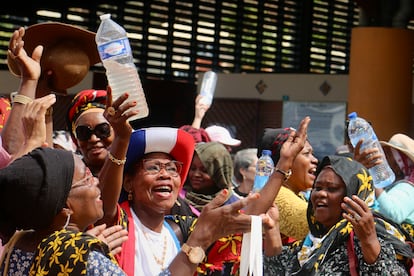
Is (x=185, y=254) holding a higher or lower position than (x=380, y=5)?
lower

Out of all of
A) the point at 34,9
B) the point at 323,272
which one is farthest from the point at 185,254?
the point at 34,9

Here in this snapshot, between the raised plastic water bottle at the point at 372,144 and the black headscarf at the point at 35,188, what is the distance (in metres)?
2.64

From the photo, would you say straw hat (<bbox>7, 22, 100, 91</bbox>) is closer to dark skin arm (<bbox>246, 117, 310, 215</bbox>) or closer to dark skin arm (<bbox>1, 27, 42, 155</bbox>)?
dark skin arm (<bbox>1, 27, 42, 155</bbox>)

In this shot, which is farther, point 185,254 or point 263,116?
point 263,116

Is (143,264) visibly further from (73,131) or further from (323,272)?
(73,131)

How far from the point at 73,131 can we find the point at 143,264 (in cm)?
152

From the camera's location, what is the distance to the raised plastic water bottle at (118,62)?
5.01m

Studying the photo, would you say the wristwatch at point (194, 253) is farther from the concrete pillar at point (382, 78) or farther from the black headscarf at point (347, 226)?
the concrete pillar at point (382, 78)

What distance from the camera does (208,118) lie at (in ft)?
52.3

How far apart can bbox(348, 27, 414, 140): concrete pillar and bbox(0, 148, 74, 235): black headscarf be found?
1039cm

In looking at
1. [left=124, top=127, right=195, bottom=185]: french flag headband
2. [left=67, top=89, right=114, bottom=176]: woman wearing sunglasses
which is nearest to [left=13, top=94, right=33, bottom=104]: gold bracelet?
[left=124, top=127, right=195, bottom=185]: french flag headband

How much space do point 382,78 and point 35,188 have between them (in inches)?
425

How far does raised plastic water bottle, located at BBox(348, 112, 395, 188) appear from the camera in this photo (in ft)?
20.0

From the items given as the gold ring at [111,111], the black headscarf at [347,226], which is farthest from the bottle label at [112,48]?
the black headscarf at [347,226]
